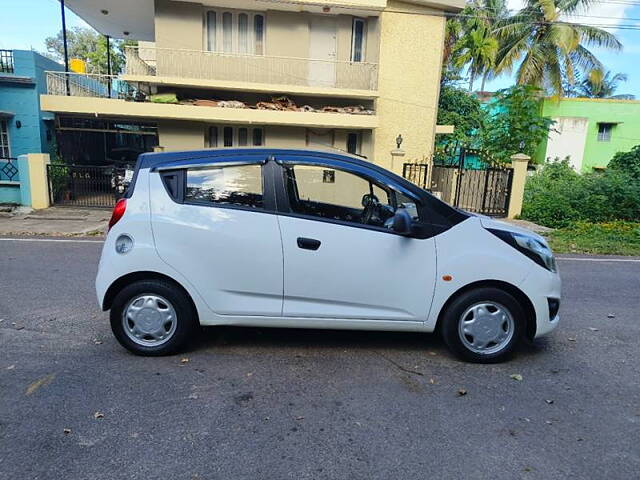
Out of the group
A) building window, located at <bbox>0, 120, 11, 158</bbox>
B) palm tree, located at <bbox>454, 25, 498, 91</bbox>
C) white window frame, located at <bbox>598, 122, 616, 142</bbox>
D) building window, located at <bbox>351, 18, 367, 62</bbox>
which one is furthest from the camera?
white window frame, located at <bbox>598, 122, 616, 142</bbox>

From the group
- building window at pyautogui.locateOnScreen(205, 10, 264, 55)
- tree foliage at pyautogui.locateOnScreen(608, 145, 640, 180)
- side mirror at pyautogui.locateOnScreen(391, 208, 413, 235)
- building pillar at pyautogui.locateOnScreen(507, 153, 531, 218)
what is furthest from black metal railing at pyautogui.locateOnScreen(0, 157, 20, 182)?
tree foliage at pyautogui.locateOnScreen(608, 145, 640, 180)

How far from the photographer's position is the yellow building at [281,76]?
1536 cm

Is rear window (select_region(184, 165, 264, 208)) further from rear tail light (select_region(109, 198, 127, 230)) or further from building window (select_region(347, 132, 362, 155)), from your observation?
building window (select_region(347, 132, 362, 155))

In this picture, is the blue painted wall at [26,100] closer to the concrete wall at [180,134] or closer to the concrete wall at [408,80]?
the concrete wall at [180,134]

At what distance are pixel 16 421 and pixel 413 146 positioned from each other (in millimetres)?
16134

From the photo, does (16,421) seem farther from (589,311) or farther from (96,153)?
(96,153)

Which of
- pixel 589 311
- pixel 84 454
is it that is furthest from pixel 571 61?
pixel 84 454

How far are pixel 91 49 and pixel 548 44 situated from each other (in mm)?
40174

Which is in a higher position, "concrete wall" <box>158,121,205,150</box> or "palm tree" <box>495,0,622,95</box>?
"palm tree" <box>495,0,622,95</box>

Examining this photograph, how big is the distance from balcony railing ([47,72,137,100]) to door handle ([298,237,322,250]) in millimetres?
14862

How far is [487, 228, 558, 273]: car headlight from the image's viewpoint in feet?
12.3

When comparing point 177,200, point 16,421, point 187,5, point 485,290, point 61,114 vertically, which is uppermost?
point 187,5

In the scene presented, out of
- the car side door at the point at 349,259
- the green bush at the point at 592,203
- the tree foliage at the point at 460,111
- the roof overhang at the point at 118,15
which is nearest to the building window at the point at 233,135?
the roof overhang at the point at 118,15

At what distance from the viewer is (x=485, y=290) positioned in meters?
3.71
